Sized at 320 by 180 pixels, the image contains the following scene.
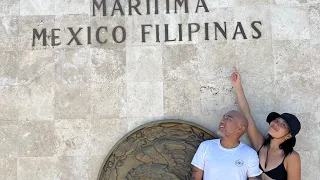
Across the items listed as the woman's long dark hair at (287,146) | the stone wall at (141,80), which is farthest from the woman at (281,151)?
the stone wall at (141,80)

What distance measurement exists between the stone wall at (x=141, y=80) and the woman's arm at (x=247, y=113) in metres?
0.16

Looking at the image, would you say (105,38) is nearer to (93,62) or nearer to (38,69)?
(93,62)

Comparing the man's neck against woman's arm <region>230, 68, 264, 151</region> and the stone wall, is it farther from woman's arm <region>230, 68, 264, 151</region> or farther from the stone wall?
the stone wall

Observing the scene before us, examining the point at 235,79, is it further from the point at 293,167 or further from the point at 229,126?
the point at 293,167

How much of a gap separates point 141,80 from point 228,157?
199 centimetres

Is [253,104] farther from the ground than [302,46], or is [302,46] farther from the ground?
[302,46]

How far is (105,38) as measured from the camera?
716cm

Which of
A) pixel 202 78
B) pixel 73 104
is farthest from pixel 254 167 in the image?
pixel 73 104

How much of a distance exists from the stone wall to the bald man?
0.86 metres

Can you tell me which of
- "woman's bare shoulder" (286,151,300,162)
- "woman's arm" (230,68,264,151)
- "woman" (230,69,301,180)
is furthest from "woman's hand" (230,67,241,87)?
"woman's bare shoulder" (286,151,300,162)

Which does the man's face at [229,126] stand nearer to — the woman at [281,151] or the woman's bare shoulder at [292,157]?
the woman at [281,151]

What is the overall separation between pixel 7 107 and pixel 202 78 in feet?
10.5

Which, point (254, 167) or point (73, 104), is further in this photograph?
point (73, 104)

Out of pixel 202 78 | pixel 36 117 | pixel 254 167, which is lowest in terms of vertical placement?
pixel 254 167
